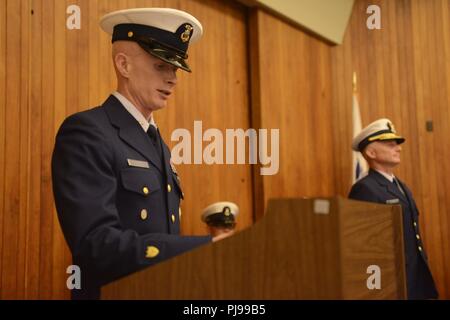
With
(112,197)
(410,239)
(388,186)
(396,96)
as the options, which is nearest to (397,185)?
(388,186)

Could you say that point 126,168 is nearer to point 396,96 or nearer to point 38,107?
point 38,107

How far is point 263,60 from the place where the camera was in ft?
12.6

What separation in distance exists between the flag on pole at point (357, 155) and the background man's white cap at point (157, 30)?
105 inches

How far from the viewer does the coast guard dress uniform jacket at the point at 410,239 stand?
10.3ft

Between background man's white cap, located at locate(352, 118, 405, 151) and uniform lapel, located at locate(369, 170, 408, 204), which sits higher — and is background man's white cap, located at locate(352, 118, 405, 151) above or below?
above

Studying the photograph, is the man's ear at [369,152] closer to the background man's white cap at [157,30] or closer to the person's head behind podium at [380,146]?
the person's head behind podium at [380,146]

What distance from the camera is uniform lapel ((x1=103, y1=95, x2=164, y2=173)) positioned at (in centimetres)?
158

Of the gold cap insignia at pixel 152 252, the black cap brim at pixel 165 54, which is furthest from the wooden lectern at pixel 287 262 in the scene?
the black cap brim at pixel 165 54

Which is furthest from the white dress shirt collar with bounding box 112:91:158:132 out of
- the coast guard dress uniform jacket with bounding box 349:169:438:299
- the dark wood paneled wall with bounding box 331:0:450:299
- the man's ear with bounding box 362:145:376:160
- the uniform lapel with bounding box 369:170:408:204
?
the dark wood paneled wall with bounding box 331:0:450:299

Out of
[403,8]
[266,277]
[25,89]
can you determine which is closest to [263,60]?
[403,8]

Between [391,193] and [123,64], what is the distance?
6.54 feet

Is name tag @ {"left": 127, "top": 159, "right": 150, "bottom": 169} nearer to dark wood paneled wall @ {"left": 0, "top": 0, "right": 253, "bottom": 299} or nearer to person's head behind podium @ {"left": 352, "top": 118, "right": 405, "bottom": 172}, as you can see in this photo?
dark wood paneled wall @ {"left": 0, "top": 0, "right": 253, "bottom": 299}

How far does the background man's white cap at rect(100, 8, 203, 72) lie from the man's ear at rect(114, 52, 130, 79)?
5cm

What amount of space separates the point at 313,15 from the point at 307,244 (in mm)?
3572
